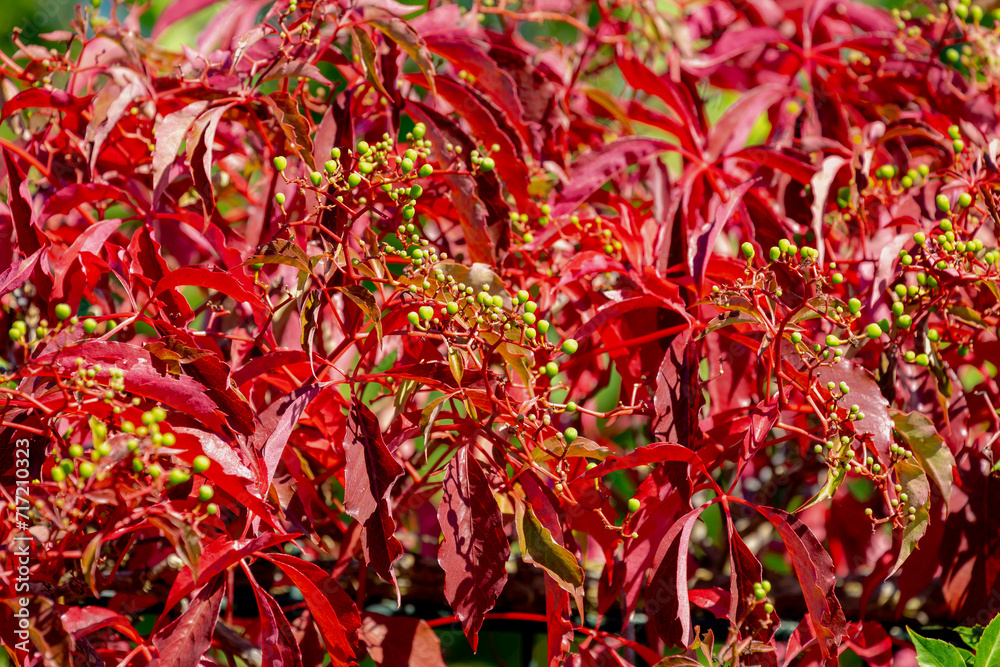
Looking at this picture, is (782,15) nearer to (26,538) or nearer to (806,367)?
(806,367)

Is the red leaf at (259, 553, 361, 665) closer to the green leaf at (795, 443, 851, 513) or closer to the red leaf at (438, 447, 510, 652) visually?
the red leaf at (438, 447, 510, 652)

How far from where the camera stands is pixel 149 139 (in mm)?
809

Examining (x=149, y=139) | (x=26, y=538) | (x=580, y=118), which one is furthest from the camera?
(x=580, y=118)

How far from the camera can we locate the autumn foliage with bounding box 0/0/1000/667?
0.57m

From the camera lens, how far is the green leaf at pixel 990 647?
2.02 feet

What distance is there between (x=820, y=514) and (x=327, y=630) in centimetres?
77

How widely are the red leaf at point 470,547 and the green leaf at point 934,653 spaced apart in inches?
14.0

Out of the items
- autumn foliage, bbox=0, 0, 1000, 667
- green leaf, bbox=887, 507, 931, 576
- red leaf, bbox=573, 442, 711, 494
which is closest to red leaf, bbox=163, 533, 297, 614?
autumn foliage, bbox=0, 0, 1000, 667

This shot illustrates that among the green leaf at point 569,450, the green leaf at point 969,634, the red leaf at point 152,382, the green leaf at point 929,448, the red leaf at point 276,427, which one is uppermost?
the red leaf at point 152,382

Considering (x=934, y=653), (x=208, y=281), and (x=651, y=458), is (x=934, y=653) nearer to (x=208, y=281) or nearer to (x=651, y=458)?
(x=651, y=458)

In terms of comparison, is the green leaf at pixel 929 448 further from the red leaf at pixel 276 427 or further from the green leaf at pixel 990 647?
the red leaf at pixel 276 427

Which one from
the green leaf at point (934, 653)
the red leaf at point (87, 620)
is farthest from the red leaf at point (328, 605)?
the green leaf at point (934, 653)

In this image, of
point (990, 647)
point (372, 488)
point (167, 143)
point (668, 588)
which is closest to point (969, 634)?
point (990, 647)

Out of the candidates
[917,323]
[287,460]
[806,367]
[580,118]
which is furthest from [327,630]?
[580,118]
